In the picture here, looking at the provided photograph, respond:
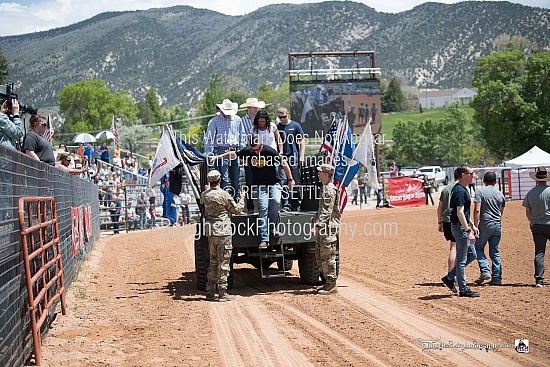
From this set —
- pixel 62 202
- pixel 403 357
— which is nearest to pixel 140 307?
pixel 62 202

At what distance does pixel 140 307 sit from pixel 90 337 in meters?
2.20

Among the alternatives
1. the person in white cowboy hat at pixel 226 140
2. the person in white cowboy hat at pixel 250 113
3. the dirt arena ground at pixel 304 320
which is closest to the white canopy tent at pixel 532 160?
the dirt arena ground at pixel 304 320

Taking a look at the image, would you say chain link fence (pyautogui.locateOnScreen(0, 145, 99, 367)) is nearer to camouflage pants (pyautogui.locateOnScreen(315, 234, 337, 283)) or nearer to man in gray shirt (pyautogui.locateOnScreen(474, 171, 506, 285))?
camouflage pants (pyautogui.locateOnScreen(315, 234, 337, 283))

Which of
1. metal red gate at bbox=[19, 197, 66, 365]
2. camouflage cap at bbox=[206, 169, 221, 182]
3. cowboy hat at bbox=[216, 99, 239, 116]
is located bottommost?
metal red gate at bbox=[19, 197, 66, 365]

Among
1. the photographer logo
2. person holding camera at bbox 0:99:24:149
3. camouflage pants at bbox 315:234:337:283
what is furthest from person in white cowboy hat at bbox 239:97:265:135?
the photographer logo

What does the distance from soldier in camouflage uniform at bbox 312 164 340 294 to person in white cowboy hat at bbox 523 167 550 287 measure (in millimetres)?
3304

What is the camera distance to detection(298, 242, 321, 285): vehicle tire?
12470mm

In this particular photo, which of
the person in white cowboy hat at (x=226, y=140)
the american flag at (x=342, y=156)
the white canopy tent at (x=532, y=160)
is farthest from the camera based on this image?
the white canopy tent at (x=532, y=160)

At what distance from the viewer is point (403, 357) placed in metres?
7.57

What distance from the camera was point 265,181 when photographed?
12039mm

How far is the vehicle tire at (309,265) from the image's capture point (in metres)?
12.5

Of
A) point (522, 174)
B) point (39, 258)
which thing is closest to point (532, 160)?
point (522, 174)

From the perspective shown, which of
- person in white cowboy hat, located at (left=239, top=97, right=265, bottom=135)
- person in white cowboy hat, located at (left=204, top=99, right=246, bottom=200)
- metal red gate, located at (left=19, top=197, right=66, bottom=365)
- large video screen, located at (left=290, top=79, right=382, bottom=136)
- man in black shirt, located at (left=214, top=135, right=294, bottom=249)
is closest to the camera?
metal red gate, located at (left=19, top=197, right=66, bottom=365)

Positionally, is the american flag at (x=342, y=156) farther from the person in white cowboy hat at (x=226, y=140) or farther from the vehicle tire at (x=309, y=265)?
the person in white cowboy hat at (x=226, y=140)
